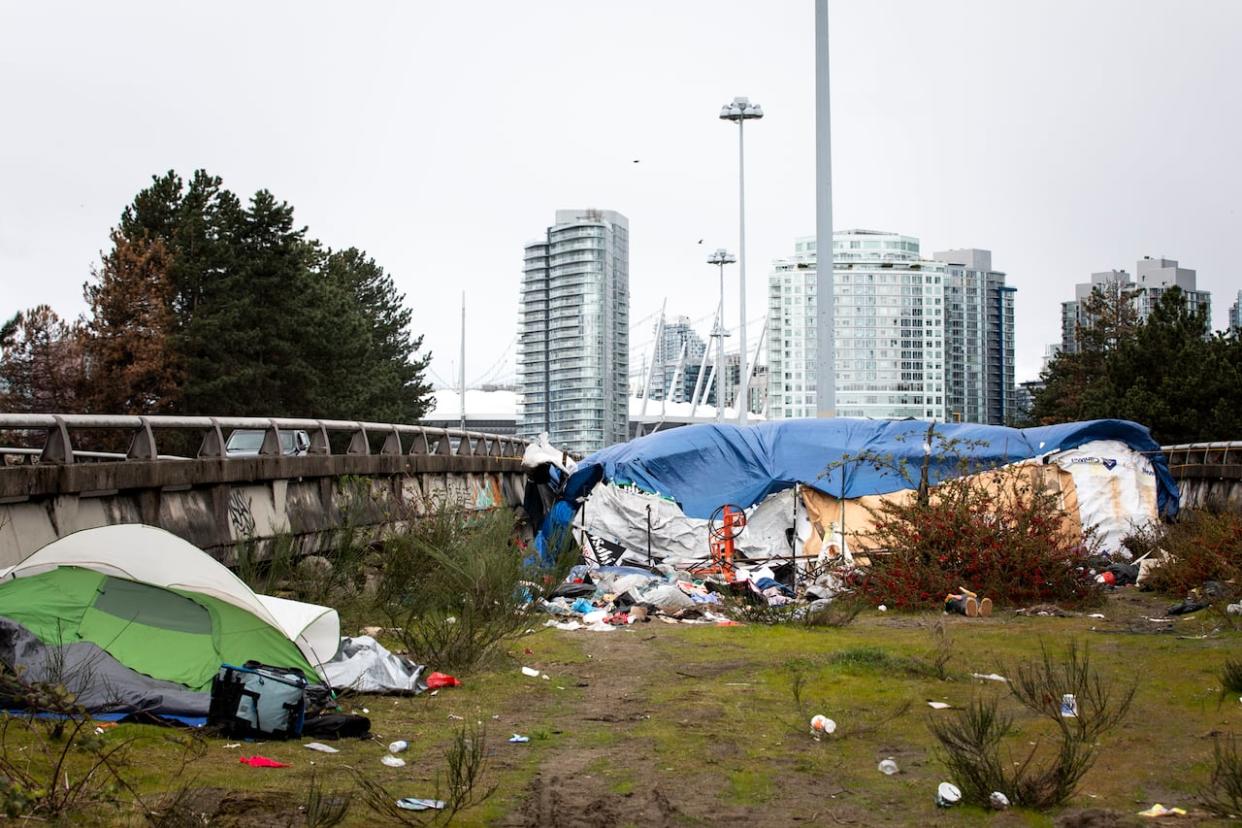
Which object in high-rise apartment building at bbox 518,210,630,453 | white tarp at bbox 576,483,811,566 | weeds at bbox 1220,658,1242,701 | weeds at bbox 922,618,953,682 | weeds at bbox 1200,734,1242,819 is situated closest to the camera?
weeds at bbox 1200,734,1242,819

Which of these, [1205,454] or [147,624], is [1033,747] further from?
[1205,454]

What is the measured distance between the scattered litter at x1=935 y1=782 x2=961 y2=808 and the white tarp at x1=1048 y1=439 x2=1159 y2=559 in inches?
660

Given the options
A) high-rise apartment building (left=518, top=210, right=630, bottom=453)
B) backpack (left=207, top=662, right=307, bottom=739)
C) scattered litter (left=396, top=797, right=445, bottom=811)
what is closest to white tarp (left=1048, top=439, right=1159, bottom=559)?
backpack (left=207, top=662, right=307, bottom=739)

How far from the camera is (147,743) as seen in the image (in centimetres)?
714

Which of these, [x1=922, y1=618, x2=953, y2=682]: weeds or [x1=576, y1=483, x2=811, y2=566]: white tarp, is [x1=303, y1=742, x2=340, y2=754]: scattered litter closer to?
[x1=922, y1=618, x2=953, y2=682]: weeds

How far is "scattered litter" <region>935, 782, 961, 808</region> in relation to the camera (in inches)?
252

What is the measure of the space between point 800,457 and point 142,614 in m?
14.7

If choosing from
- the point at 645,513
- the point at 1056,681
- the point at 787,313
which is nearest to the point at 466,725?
the point at 1056,681

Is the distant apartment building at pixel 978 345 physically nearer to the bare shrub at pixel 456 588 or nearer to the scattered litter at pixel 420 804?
the bare shrub at pixel 456 588

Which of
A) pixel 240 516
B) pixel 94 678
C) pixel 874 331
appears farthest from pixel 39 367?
pixel 874 331

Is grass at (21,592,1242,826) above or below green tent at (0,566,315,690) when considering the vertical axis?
below

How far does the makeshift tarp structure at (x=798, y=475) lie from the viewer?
21703mm

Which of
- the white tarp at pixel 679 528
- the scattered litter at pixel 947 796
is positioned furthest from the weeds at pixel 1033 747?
the white tarp at pixel 679 528

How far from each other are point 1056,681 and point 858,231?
356 ft
